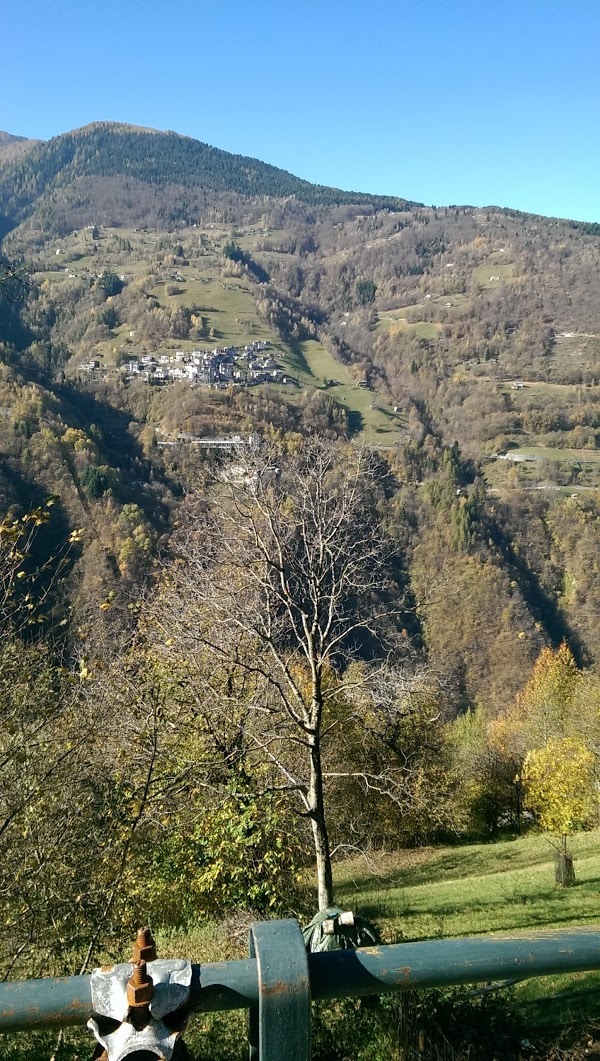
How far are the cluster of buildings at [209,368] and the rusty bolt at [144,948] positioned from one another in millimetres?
159764

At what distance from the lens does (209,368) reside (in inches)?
6673

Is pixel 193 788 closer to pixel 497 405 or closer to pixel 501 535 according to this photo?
pixel 501 535

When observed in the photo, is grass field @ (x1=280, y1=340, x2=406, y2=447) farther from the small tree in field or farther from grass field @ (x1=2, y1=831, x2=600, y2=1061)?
the small tree in field

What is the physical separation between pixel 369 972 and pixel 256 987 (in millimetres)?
248

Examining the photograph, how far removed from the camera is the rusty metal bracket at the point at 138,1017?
4.17ft

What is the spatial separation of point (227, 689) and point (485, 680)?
91648 mm

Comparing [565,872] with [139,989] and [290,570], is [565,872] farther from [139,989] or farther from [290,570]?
[139,989]

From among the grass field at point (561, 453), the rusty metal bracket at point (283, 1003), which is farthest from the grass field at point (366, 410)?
the rusty metal bracket at point (283, 1003)

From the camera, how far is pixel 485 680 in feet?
318

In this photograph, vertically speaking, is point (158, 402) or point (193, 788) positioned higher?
point (158, 402)

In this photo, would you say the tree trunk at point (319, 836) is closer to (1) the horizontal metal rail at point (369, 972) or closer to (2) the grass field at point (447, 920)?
(2) the grass field at point (447, 920)

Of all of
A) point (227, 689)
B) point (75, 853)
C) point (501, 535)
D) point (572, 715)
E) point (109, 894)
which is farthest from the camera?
point (501, 535)

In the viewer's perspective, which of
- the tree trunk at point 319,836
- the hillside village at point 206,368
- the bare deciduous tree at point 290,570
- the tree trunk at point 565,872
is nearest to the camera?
the tree trunk at point 319,836

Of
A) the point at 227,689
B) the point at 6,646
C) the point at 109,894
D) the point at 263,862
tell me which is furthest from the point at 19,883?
the point at 227,689
